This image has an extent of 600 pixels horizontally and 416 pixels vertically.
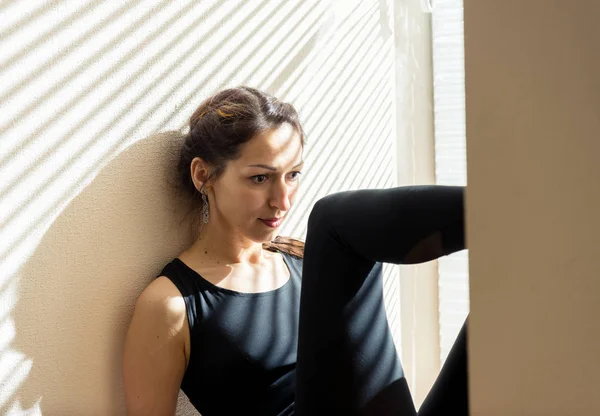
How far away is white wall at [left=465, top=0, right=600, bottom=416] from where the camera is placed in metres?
0.25

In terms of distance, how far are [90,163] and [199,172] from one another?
0.21 metres

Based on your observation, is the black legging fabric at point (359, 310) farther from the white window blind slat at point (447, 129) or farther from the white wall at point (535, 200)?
the white wall at point (535, 200)

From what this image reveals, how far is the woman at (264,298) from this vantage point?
2.93 ft

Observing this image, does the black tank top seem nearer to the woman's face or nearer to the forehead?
the woman's face

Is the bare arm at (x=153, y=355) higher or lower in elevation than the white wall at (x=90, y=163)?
lower

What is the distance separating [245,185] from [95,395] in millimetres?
407

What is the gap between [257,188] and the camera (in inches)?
46.1

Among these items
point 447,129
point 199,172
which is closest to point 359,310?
point 199,172

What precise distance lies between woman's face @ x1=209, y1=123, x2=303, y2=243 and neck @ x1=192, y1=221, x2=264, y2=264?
1 cm

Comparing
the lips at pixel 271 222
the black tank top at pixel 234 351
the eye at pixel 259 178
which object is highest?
the eye at pixel 259 178

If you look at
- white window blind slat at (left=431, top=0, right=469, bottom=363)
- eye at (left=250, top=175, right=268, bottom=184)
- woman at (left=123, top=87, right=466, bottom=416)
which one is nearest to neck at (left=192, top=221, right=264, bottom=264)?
woman at (left=123, top=87, right=466, bottom=416)

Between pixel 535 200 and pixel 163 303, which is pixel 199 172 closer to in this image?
pixel 163 303

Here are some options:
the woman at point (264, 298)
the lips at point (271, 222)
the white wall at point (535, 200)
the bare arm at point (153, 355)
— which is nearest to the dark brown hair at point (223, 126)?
the woman at point (264, 298)

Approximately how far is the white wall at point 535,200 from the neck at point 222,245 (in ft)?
3.07
